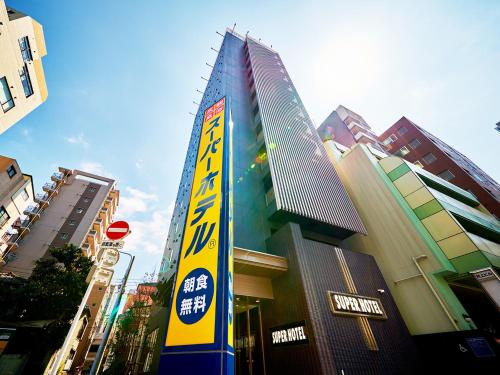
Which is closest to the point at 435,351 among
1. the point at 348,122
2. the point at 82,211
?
the point at 348,122

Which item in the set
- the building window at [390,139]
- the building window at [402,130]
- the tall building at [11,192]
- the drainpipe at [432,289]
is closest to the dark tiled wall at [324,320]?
the drainpipe at [432,289]

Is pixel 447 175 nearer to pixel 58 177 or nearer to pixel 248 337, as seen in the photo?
pixel 248 337

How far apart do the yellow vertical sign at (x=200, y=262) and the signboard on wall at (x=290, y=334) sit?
17.6ft

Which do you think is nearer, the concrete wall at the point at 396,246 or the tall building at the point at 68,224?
the concrete wall at the point at 396,246

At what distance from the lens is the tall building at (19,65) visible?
17.5 meters

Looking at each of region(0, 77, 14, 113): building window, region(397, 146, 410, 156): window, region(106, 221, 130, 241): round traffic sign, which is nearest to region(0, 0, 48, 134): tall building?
region(0, 77, 14, 113): building window

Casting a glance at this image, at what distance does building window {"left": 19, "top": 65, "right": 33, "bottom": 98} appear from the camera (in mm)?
20250

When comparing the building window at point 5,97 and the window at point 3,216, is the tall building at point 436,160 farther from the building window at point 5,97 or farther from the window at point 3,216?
the window at point 3,216

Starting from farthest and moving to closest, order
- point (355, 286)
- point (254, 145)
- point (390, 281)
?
point (254, 145), point (390, 281), point (355, 286)

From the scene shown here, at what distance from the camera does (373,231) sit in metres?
15.0

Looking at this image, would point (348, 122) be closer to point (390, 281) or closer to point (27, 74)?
point (390, 281)

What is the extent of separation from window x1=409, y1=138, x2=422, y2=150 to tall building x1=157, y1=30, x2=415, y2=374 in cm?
2078

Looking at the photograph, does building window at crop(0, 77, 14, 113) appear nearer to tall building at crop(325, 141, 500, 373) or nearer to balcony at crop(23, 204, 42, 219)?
balcony at crop(23, 204, 42, 219)

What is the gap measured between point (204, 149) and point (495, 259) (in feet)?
52.8
